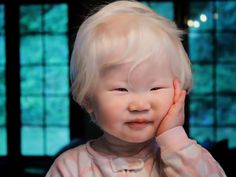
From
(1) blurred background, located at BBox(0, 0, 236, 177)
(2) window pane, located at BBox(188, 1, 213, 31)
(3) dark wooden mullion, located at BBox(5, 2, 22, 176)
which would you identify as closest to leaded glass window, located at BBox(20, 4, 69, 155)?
(1) blurred background, located at BBox(0, 0, 236, 177)

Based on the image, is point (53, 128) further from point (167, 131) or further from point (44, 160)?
point (167, 131)

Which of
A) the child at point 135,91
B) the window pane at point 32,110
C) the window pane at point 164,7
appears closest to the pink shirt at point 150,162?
the child at point 135,91

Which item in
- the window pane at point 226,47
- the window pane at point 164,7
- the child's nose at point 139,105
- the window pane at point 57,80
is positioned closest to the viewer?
the child's nose at point 139,105

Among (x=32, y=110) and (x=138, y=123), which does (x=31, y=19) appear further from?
(x=138, y=123)

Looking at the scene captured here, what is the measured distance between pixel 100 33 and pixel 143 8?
94 mm

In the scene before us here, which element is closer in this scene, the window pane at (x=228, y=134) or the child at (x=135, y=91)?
the child at (x=135, y=91)

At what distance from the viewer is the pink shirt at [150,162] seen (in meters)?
0.76

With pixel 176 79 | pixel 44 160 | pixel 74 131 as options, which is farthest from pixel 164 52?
pixel 44 160

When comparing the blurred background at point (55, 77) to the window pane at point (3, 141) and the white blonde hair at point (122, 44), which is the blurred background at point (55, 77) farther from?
the white blonde hair at point (122, 44)

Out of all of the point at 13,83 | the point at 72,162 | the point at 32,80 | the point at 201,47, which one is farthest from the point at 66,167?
the point at 32,80

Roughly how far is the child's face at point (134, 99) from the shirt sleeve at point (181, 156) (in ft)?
0.09

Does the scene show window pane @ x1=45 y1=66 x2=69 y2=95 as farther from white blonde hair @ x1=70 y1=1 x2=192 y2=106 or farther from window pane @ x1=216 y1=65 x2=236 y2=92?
white blonde hair @ x1=70 y1=1 x2=192 y2=106

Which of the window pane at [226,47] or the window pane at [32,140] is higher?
the window pane at [226,47]

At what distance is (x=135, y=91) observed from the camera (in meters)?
0.75
